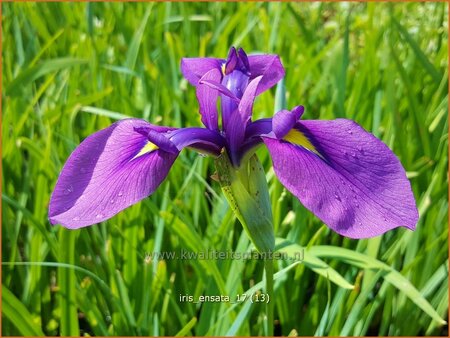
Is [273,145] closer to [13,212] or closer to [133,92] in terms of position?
[13,212]

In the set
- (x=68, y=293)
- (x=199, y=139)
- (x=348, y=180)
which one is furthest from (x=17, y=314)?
(x=348, y=180)

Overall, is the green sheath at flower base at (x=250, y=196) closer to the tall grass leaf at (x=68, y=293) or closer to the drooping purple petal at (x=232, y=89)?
the drooping purple petal at (x=232, y=89)

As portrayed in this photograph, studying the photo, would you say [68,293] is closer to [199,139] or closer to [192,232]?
[192,232]

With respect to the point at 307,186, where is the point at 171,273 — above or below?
below

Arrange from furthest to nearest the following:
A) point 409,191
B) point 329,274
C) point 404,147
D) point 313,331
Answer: point 404,147 → point 313,331 → point 329,274 → point 409,191

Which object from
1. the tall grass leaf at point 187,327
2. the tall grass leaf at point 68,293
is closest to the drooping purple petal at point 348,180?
the tall grass leaf at point 187,327

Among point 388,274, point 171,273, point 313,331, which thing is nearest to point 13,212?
point 171,273
